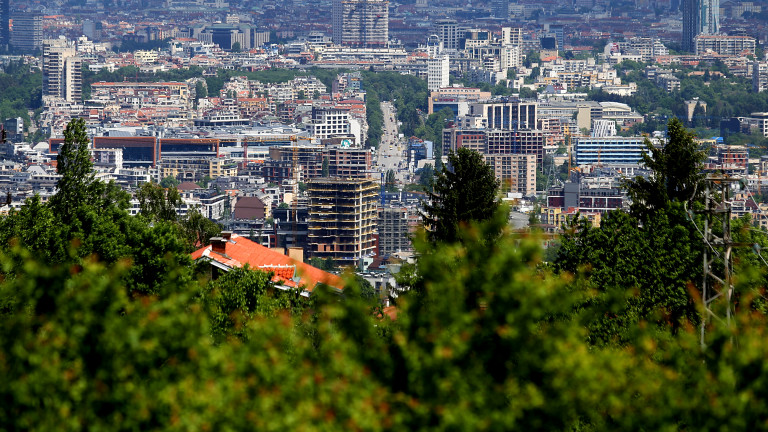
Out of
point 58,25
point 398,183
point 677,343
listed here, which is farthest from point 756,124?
point 58,25

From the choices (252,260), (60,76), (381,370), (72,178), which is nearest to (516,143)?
(60,76)

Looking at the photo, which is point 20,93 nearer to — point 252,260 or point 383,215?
point 383,215

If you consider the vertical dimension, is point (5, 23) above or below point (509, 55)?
above

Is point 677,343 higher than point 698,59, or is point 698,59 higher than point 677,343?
point 698,59

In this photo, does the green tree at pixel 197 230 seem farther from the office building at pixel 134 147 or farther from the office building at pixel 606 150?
the office building at pixel 134 147

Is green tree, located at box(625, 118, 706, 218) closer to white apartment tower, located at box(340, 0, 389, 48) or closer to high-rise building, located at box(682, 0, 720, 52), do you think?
high-rise building, located at box(682, 0, 720, 52)

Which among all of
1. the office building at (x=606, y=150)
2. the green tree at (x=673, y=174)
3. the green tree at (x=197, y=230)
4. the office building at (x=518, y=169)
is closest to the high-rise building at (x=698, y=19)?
the office building at (x=606, y=150)

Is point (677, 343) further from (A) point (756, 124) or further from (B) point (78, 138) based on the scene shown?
(A) point (756, 124)
